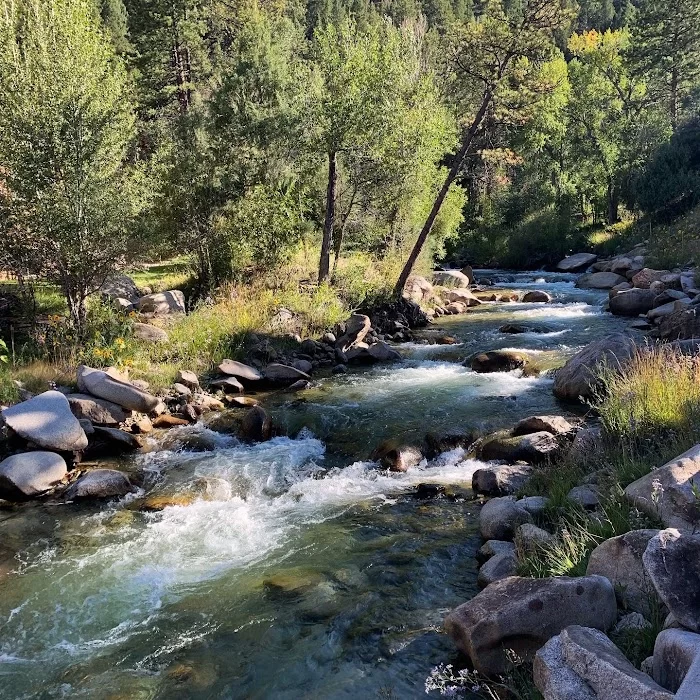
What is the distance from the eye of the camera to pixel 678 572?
11.5 ft

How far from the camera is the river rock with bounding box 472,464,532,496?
309 inches

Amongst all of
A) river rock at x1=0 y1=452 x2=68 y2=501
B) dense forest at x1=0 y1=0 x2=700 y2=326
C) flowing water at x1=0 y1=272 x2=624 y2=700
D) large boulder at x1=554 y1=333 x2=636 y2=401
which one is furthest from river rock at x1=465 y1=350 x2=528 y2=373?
river rock at x1=0 y1=452 x2=68 y2=501

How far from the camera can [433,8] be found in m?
72.9

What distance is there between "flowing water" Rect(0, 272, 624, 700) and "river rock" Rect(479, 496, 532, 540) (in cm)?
24

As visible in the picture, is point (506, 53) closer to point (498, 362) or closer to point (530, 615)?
point (498, 362)

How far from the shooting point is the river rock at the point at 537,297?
23484 mm

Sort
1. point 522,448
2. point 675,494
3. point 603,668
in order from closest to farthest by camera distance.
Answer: point 603,668 < point 675,494 < point 522,448

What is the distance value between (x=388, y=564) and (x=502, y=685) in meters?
2.51

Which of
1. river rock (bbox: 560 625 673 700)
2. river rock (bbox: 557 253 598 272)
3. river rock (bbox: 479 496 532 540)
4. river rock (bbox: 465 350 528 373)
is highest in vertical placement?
river rock (bbox: 560 625 673 700)

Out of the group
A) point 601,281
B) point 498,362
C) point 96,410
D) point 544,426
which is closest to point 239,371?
point 96,410

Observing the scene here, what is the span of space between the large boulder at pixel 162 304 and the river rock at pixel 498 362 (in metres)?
7.56

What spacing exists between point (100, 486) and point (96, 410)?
2.56 m

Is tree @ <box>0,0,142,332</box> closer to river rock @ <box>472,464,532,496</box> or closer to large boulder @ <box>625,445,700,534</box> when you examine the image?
river rock @ <box>472,464,532,496</box>

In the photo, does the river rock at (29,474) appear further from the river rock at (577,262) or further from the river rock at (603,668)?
the river rock at (577,262)
